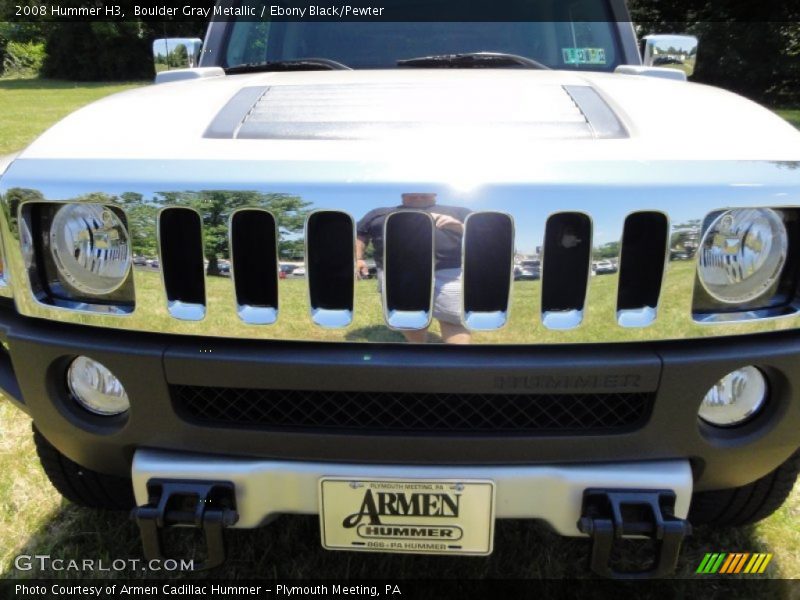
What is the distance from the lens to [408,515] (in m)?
1.69

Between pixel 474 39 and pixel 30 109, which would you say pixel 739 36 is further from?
pixel 30 109

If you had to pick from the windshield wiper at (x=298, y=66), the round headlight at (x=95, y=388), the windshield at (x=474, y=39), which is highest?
the windshield at (x=474, y=39)

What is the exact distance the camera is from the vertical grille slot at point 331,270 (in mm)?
1493

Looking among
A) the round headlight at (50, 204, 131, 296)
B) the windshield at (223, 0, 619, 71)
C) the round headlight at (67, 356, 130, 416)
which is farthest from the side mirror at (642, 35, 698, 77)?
the round headlight at (67, 356, 130, 416)

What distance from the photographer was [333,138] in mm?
1626

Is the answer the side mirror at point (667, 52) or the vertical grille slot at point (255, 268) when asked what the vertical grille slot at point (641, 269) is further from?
the side mirror at point (667, 52)

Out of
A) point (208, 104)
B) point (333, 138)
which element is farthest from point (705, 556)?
point (208, 104)

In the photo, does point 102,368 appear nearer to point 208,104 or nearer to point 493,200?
point 208,104

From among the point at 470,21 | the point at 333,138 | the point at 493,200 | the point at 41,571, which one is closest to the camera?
the point at 493,200

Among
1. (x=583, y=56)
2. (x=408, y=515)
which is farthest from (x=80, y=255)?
(x=583, y=56)

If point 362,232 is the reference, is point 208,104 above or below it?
above

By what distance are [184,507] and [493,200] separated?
3.49ft
